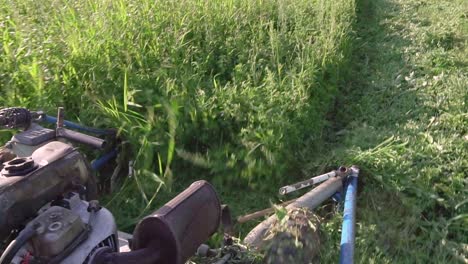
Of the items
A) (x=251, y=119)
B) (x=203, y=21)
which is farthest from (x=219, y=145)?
(x=203, y=21)

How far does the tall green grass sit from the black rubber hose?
1.23 metres

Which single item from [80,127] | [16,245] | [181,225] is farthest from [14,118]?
[181,225]

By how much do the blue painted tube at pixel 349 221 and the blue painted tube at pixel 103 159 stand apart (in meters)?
1.54

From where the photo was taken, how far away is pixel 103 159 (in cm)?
323

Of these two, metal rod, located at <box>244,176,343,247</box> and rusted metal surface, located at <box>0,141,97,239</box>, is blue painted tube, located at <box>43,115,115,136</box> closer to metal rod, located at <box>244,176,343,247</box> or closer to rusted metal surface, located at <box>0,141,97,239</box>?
rusted metal surface, located at <box>0,141,97,239</box>

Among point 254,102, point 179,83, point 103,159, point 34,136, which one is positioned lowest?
point 103,159

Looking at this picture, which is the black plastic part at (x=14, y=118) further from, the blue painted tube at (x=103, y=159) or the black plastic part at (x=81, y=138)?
the blue painted tube at (x=103, y=159)

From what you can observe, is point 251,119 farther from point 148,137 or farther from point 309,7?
point 309,7

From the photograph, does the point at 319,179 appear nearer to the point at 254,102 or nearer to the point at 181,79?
the point at 254,102

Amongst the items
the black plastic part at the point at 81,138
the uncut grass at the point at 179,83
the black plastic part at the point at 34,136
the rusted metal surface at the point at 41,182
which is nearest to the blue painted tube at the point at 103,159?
the uncut grass at the point at 179,83

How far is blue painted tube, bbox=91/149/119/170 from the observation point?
3.13 m

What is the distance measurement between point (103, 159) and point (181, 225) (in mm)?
1351

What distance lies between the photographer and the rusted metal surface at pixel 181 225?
6.54ft

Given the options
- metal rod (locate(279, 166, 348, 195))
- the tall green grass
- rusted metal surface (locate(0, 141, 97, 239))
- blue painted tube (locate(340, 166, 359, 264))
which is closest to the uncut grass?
the tall green grass
